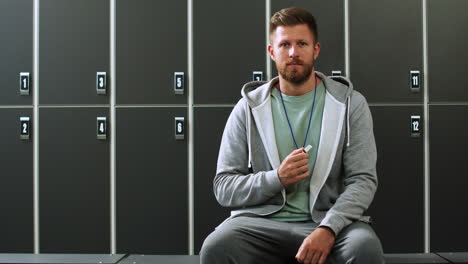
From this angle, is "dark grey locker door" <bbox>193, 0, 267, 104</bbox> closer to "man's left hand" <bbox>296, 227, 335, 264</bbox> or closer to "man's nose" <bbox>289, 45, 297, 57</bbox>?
"man's nose" <bbox>289, 45, 297, 57</bbox>

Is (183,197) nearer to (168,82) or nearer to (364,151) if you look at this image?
(168,82)

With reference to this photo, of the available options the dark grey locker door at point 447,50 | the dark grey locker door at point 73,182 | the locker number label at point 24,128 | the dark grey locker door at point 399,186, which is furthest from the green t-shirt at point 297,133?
the locker number label at point 24,128

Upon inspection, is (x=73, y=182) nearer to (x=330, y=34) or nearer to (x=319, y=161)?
(x=330, y=34)

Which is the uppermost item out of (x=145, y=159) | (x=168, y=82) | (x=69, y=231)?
(x=168, y=82)

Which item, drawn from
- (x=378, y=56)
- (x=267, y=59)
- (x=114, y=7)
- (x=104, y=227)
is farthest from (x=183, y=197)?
(x=378, y=56)

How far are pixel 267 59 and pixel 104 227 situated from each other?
1435 millimetres

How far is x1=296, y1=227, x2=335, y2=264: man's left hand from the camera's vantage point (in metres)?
1.44

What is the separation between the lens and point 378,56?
3.06 metres

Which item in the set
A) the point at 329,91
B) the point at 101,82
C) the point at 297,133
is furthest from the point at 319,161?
the point at 101,82

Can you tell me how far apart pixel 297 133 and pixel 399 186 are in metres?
1.53

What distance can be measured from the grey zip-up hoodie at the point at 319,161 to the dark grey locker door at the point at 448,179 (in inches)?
58.1

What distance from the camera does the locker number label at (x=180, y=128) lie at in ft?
10.1

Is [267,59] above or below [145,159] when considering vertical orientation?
above

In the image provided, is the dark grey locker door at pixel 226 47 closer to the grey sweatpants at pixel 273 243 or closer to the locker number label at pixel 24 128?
the locker number label at pixel 24 128
